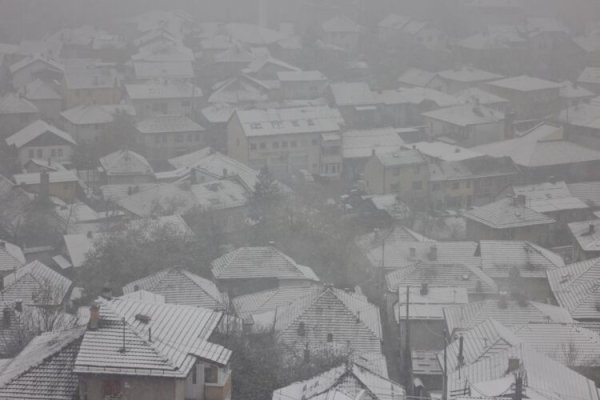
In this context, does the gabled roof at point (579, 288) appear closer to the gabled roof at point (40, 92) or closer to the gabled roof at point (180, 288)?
the gabled roof at point (180, 288)

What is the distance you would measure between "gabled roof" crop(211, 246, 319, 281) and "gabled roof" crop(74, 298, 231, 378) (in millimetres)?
7488

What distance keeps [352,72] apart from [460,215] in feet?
42.2

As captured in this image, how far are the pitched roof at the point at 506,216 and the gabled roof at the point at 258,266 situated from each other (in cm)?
574

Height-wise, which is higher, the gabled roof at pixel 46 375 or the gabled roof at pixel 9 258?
the gabled roof at pixel 46 375

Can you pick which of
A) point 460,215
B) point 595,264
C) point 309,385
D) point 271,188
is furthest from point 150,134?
point 309,385

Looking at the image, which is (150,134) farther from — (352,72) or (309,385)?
(309,385)

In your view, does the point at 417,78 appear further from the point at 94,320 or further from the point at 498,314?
the point at 94,320

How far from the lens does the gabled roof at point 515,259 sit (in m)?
19.4

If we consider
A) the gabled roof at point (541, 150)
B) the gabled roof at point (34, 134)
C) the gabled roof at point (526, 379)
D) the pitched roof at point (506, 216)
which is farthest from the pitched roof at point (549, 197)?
the gabled roof at point (34, 134)

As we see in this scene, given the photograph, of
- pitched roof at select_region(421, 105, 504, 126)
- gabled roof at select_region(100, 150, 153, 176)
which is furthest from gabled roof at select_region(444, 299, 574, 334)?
pitched roof at select_region(421, 105, 504, 126)

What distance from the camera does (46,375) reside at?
33.6 feet

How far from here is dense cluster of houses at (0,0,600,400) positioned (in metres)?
11.8

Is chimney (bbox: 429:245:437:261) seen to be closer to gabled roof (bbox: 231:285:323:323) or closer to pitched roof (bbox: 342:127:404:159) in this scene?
gabled roof (bbox: 231:285:323:323)

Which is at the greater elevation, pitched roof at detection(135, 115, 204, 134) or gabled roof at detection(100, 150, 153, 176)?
pitched roof at detection(135, 115, 204, 134)
